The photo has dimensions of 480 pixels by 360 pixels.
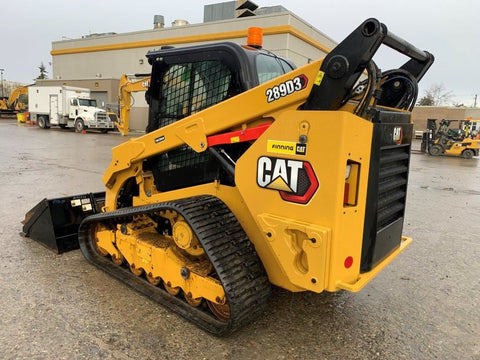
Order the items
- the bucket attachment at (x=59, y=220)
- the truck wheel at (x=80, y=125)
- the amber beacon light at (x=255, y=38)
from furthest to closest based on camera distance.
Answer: the truck wheel at (x=80, y=125) < the bucket attachment at (x=59, y=220) < the amber beacon light at (x=255, y=38)

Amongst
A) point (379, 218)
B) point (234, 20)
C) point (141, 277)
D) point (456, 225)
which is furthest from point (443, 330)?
point (234, 20)

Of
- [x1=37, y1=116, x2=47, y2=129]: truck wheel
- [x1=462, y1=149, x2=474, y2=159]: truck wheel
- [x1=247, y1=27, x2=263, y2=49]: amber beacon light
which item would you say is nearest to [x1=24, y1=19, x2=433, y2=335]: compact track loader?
[x1=247, y1=27, x2=263, y2=49]: amber beacon light

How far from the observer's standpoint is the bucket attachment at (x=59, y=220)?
4.32 m

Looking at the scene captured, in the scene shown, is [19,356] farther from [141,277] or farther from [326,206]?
[326,206]

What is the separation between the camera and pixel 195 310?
3.04 meters

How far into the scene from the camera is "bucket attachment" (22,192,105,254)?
4.32 metres

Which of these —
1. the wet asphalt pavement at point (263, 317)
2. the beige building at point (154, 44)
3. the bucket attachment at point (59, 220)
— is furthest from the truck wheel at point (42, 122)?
the bucket attachment at point (59, 220)

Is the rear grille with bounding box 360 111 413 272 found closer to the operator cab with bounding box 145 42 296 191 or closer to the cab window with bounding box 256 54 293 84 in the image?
the operator cab with bounding box 145 42 296 191

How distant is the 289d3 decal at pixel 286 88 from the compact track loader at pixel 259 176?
1 cm

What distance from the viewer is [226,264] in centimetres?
263

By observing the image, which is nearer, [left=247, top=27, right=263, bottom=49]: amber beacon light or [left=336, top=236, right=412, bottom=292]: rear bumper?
[left=336, top=236, right=412, bottom=292]: rear bumper

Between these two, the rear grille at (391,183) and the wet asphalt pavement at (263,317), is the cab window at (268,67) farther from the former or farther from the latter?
the wet asphalt pavement at (263,317)

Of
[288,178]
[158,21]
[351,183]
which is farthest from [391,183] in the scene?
[158,21]

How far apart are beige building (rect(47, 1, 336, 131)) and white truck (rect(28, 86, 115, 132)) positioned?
3.37m
